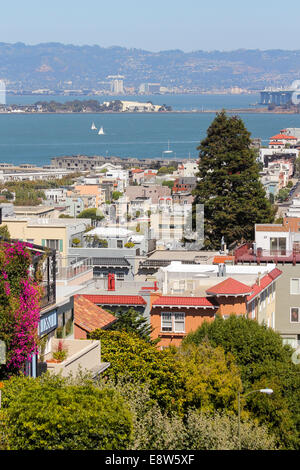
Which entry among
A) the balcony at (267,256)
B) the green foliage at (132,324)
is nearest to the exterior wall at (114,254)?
the balcony at (267,256)

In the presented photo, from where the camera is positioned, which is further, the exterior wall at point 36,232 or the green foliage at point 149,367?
the exterior wall at point 36,232

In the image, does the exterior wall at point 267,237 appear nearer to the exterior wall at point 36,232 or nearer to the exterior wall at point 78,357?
the exterior wall at point 36,232

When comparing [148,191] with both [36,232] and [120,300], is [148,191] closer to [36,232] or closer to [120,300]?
[36,232]

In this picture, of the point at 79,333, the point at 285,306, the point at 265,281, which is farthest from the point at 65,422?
the point at 285,306

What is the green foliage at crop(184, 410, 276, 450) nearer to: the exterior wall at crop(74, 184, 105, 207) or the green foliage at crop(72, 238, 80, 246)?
the green foliage at crop(72, 238, 80, 246)

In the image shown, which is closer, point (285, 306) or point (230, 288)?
point (230, 288)

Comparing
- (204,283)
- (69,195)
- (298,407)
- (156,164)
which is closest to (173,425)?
(298,407)
